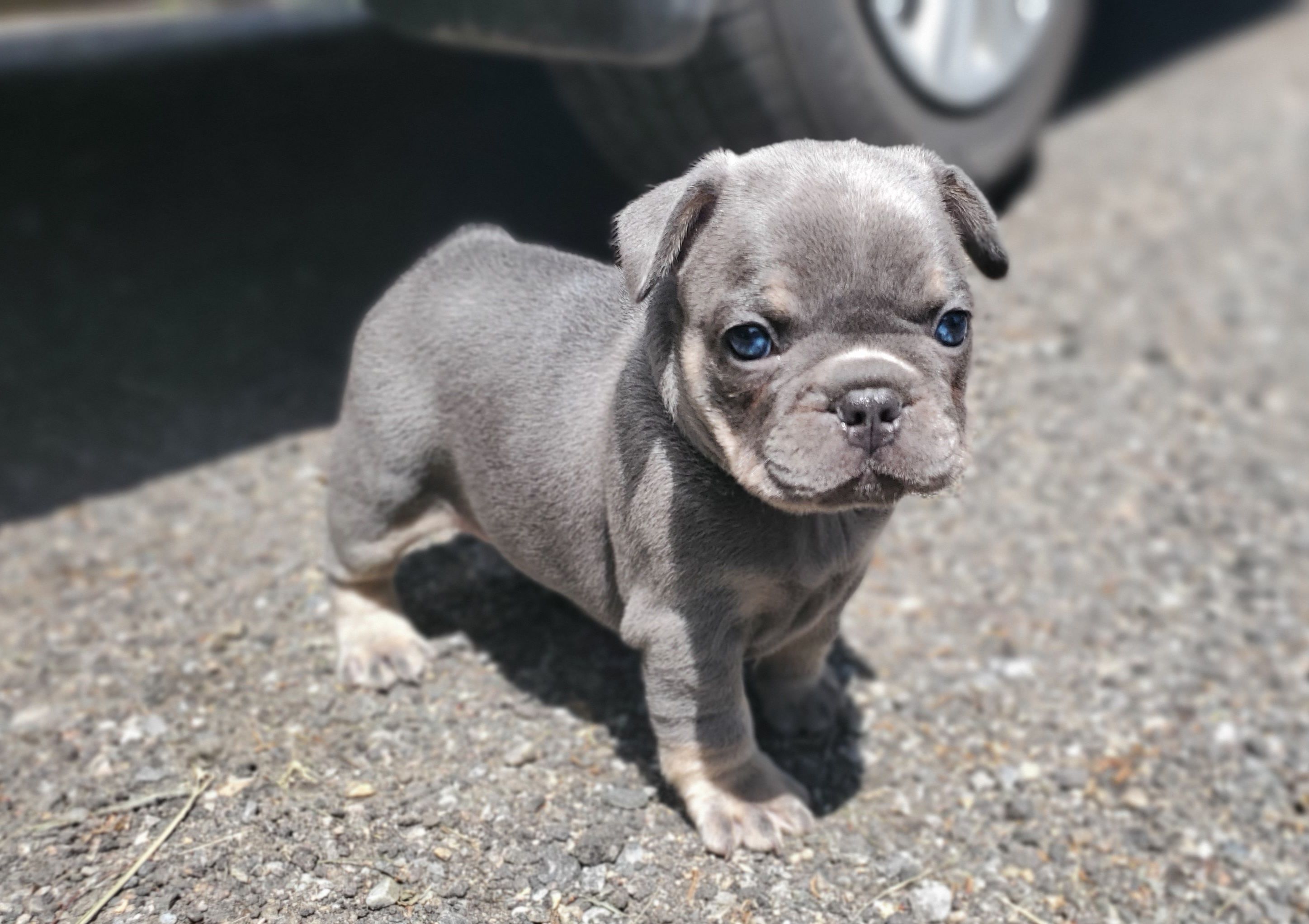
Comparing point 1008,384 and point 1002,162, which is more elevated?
point 1002,162

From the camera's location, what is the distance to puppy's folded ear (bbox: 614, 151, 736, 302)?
2518mm

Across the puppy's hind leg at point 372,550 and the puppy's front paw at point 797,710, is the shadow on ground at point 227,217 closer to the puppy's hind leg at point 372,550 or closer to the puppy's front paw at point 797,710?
the puppy's hind leg at point 372,550

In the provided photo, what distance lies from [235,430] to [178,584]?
93cm

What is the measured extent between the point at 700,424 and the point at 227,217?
4.18 metres

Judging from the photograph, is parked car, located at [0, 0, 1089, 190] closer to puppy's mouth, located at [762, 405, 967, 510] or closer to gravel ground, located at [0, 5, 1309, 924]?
gravel ground, located at [0, 5, 1309, 924]

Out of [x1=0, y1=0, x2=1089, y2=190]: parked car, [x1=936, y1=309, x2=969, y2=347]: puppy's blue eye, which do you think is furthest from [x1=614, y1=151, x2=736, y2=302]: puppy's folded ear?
[x1=0, y1=0, x2=1089, y2=190]: parked car

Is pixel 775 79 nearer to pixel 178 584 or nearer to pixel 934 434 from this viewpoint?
pixel 934 434

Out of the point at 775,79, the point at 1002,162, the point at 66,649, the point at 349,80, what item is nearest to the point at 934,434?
the point at 775,79

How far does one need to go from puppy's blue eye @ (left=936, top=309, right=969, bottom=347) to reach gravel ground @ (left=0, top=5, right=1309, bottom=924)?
888mm

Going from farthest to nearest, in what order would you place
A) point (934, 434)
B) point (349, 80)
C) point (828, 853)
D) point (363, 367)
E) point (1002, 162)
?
point (349, 80) → point (1002, 162) → point (363, 367) → point (828, 853) → point (934, 434)

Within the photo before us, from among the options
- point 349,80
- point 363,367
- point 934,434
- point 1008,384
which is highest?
point 934,434

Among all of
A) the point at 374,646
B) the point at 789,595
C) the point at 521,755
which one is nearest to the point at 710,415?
the point at 789,595

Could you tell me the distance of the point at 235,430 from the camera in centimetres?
470

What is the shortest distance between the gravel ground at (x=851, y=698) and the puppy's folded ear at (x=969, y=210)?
0.76m
